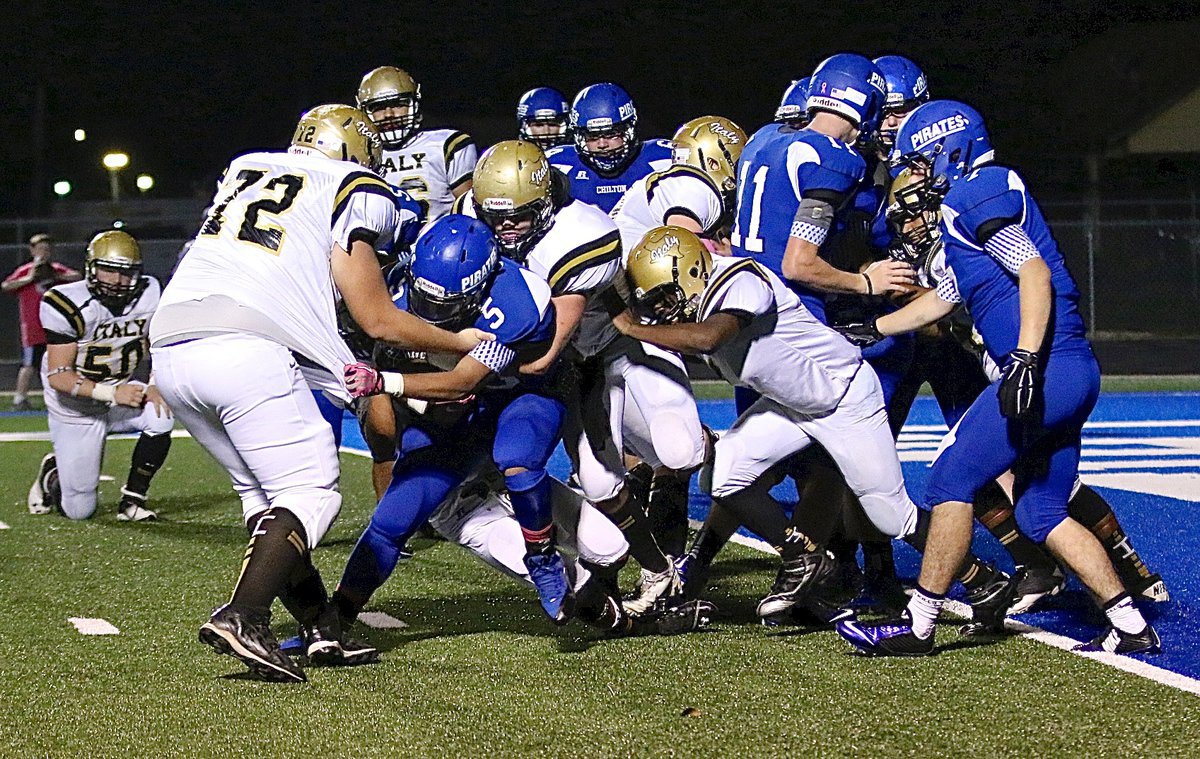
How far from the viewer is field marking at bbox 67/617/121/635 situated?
16.0ft

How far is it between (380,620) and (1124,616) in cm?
229

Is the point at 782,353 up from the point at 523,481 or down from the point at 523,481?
up

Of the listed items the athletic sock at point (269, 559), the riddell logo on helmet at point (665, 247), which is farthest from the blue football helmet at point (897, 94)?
the athletic sock at point (269, 559)

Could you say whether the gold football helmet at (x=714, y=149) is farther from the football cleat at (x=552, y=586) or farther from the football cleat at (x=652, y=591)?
the football cleat at (x=552, y=586)

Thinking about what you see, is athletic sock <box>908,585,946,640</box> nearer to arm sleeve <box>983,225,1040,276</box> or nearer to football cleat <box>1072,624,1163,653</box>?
football cleat <box>1072,624,1163,653</box>

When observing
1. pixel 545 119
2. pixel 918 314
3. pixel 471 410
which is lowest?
pixel 471 410

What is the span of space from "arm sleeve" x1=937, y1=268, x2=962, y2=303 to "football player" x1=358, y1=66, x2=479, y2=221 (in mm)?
2473

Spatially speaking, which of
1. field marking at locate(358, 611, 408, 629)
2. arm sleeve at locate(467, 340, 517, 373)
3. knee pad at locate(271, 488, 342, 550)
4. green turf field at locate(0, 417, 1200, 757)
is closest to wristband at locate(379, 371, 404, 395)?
arm sleeve at locate(467, 340, 517, 373)

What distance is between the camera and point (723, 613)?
5.10 meters

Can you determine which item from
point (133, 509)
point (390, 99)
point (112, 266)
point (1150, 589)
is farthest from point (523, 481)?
point (112, 266)

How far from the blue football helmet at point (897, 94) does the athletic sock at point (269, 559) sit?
2.74 metres

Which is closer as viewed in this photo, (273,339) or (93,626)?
(273,339)

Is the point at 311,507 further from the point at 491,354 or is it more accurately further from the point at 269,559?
the point at 491,354

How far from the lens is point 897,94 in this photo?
5.75 meters
